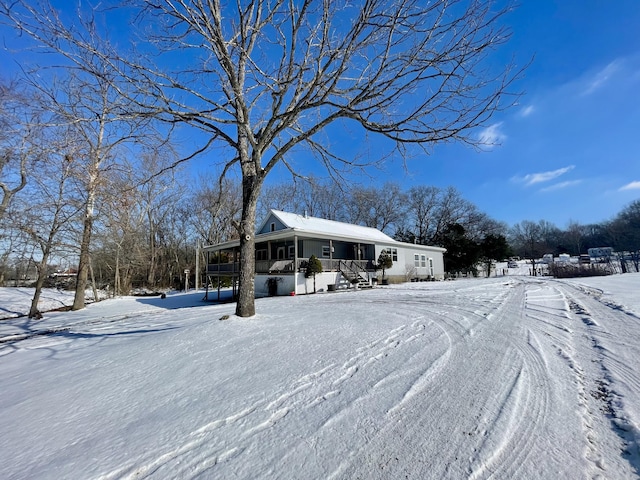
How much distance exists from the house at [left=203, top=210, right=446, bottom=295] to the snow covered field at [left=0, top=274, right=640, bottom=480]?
975cm

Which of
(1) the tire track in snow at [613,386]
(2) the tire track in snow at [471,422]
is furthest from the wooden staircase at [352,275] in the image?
(2) the tire track in snow at [471,422]

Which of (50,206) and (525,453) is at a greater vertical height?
(50,206)

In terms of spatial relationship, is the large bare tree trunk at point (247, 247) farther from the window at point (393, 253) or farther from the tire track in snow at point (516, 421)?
the window at point (393, 253)

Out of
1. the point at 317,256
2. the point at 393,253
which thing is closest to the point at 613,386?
the point at 317,256

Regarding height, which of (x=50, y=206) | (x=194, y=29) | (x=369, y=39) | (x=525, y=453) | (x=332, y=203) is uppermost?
(x=332, y=203)

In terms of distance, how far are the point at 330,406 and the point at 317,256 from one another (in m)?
16.0

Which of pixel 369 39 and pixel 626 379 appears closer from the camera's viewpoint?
pixel 626 379

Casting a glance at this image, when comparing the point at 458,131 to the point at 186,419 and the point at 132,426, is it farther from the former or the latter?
the point at 132,426

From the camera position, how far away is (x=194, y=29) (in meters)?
4.73

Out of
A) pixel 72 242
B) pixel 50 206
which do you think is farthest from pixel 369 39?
pixel 72 242

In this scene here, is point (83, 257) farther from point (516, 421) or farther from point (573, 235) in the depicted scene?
point (573, 235)

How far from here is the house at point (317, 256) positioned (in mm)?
15281

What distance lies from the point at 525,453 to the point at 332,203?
33772 mm

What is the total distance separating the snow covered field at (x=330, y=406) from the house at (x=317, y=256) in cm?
975
